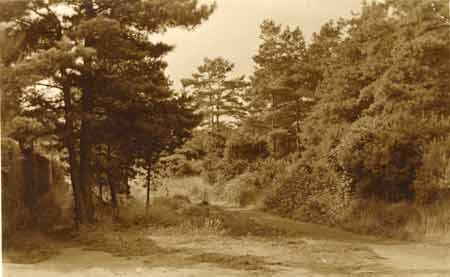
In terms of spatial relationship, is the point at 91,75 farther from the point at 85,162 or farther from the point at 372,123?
the point at 372,123

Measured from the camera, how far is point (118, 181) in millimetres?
22766

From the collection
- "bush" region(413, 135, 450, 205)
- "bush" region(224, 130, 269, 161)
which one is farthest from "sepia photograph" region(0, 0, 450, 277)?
"bush" region(224, 130, 269, 161)

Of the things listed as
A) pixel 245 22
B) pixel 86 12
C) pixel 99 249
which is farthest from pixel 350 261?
pixel 86 12

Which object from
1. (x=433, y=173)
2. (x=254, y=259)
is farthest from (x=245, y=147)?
(x=254, y=259)

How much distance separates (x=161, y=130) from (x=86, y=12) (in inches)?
172

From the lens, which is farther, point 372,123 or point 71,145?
point 372,123

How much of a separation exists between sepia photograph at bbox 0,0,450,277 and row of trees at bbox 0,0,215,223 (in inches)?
2.2

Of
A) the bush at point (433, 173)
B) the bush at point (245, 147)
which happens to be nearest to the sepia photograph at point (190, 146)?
the bush at point (433, 173)

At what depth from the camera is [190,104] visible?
68.2ft

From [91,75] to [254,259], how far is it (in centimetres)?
833

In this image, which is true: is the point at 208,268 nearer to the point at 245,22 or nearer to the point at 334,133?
the point at 245,22

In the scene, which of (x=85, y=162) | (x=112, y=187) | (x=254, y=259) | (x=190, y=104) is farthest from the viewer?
(x=112, y=187)

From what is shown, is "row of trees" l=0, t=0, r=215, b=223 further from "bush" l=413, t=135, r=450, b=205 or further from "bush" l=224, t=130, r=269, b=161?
"bush" l=224, t=130, r=269, b=161

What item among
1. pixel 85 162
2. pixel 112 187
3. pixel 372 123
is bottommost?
pixel 112 187
